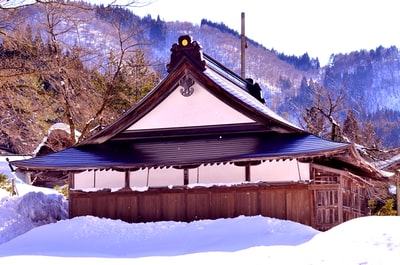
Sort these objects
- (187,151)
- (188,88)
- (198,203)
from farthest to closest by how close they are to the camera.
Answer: (188,88) → (187,151) → (198,203)

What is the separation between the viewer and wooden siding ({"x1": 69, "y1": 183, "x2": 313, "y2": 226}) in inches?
609

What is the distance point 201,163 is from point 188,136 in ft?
6.97

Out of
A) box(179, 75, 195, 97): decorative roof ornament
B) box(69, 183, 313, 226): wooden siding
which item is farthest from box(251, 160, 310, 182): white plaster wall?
box(179, 75, 195, 97): decorative roof ornament

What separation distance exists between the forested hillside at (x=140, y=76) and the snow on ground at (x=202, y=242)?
19.3 feet

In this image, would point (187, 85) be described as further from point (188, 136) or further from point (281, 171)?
point (281, 171)

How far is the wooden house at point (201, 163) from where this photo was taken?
1547 centimetres

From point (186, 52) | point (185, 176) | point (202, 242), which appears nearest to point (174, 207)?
point (185, 176)

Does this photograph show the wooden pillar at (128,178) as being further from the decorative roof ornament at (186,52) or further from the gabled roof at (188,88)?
the decorative roof ornament at (186,52)

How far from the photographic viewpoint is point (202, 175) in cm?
1622

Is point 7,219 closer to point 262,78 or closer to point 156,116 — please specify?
point 156,116

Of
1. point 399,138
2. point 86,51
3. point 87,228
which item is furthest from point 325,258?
point 399,138

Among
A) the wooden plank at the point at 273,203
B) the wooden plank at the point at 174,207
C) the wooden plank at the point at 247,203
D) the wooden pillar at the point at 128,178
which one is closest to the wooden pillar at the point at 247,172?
the wooden plank at the point at 247,203

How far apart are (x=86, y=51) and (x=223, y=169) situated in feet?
49.3

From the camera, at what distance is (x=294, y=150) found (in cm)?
1477
